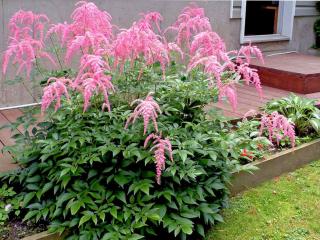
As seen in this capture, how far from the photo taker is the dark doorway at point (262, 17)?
6.82 m

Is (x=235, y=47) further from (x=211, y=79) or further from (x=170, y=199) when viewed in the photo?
(x=170, y=199)

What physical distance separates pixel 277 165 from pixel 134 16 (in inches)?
98.0

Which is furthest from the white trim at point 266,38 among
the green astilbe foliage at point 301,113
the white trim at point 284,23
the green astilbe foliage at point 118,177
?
the green astilbe foliage at point 118,177

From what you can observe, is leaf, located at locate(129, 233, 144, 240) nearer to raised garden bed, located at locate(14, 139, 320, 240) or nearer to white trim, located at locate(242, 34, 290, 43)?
raised garden bed, located at locate(14, 139, 320, 240)

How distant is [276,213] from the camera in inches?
113

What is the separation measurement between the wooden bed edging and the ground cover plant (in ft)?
1.29

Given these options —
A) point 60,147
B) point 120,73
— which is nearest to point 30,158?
point 60,147

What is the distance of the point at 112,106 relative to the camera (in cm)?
263

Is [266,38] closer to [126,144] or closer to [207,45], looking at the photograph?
[207,45]

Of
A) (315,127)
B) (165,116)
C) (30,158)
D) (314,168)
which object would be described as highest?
(165,116)

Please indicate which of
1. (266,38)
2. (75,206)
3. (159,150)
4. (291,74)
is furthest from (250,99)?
(75,206)

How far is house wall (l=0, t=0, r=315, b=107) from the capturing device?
412 centimetres

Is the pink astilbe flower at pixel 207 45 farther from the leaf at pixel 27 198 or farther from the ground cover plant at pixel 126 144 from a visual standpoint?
the leaf at pixel 27 198

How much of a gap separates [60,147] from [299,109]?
2.33m
